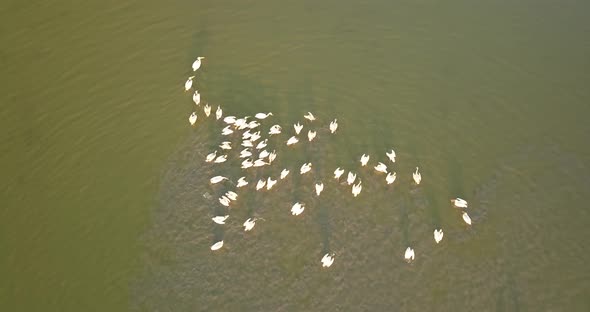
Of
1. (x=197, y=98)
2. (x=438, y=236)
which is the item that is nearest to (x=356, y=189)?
(x=438, y=236)

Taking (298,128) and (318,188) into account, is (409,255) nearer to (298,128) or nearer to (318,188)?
(318,188)

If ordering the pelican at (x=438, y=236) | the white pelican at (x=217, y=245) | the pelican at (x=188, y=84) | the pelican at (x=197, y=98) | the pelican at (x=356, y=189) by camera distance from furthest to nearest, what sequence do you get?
the pelican at (x=188, y=84) → the pelican at (x=197, y=98) → the pelican at (x=356, y=189) → the pelican at (x=438, y=236) → the white pelican at (x=217, y=245)

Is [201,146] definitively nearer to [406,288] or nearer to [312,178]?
[312,178]

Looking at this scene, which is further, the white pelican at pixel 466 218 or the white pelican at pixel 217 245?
the white pelican at pixel 466 218

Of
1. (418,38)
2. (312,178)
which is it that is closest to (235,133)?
(312,178)

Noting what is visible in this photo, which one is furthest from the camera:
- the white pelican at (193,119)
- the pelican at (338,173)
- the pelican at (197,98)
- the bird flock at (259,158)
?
the pelican at (197,98)

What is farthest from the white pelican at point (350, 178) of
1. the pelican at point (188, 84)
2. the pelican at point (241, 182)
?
the pelican at point (188, 84)

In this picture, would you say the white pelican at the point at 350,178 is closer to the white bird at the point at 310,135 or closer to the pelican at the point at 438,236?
the white bird at the point at 310,135

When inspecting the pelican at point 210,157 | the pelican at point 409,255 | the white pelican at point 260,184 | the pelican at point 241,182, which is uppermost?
the pelican at point 210,157
